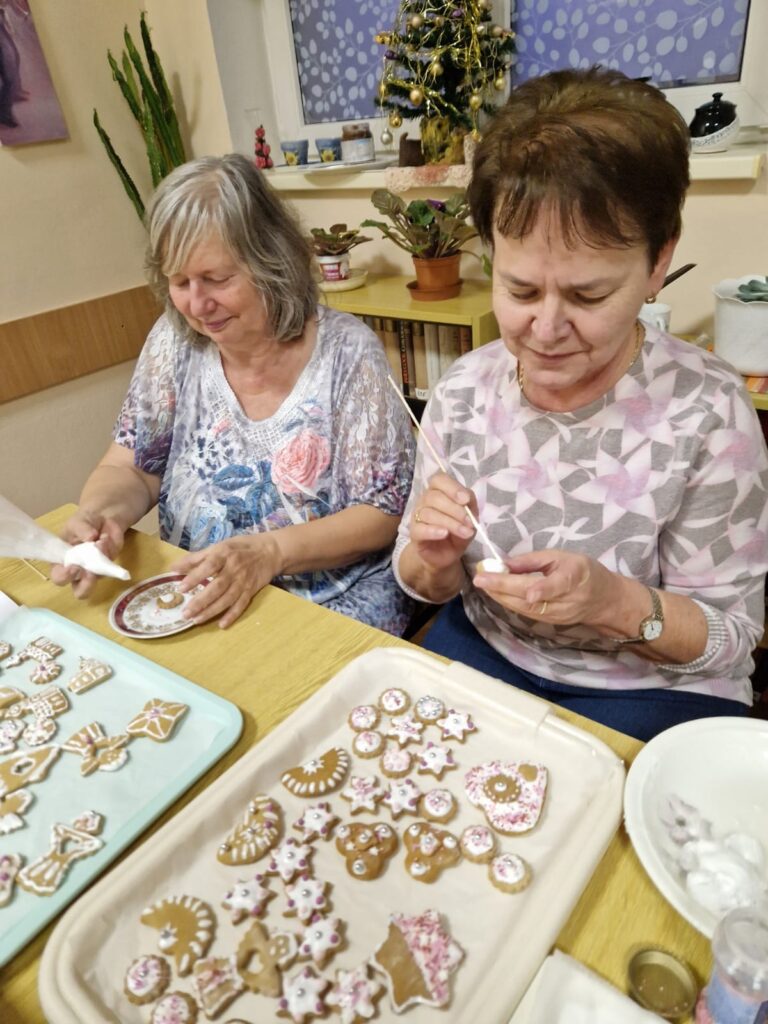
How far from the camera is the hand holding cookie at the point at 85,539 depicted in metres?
1.10

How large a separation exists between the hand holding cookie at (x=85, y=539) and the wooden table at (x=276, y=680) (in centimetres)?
2

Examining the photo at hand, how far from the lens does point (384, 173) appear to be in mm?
2221

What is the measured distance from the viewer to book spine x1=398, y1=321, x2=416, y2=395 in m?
2.23

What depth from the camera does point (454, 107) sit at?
1962 millimetres

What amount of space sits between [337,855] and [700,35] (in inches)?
84.0

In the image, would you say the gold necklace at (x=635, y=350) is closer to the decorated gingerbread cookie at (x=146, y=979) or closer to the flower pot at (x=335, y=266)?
the decorated gingerbread cookie at (x=146, y=979)

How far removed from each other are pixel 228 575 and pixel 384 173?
1683 millimetres

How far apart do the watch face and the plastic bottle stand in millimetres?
408

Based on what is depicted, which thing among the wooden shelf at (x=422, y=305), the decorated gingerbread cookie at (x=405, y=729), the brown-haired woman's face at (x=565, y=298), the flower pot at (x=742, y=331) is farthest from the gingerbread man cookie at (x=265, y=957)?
the wooden shelf at (x=422, y=305)

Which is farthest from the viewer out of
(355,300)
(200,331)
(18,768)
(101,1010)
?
(355,300)

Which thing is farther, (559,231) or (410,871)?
(559,231)

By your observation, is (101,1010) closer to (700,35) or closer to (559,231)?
(559,231)

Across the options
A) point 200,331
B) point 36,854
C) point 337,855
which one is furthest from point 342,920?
point 200,331

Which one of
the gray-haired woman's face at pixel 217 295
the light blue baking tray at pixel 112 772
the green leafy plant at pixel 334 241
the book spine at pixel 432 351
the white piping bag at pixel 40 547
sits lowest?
the book spine at pixel 432 351
